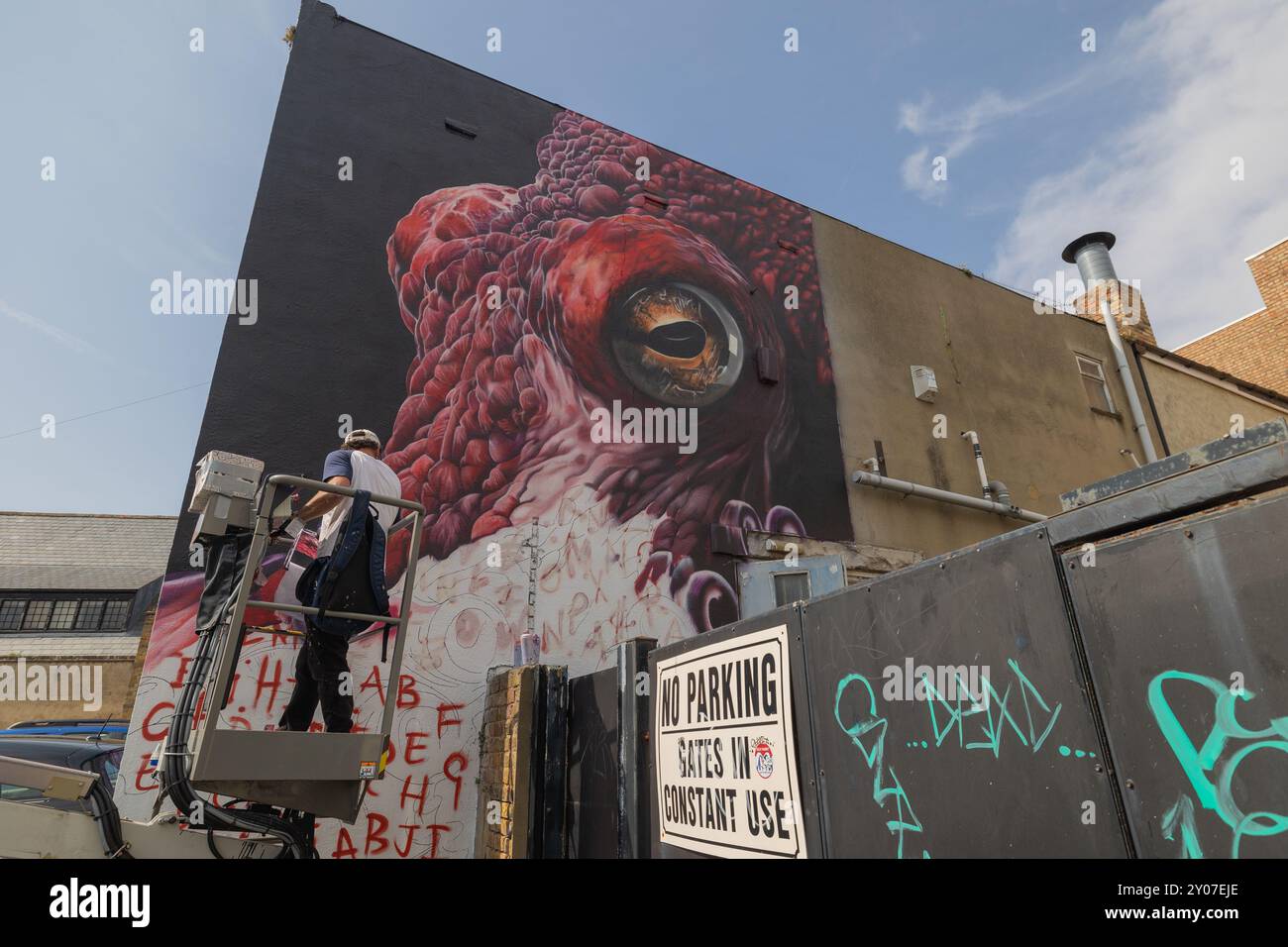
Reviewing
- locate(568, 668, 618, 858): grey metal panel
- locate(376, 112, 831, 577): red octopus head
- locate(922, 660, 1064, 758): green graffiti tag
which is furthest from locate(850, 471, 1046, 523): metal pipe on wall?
locate(922, 660, 1064, 758): green graffiti tag

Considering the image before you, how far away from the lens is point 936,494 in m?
9.84

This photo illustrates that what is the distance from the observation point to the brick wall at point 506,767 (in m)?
4.95

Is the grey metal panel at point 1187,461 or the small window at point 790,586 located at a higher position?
the small window at point 790,586

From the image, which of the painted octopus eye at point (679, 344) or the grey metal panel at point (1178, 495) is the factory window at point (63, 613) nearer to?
the painted octopus eye at point (679, 344)

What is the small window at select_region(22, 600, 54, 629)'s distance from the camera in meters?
24.0

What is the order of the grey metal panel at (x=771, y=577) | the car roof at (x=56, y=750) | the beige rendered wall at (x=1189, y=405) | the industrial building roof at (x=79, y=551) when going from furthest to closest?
the industrial building roof at (x=79, y=551) → the beige rendered wall at (x=1189, y=405) → the grey metal panel at (x=771, y=577) → the car roof at (x=56, y=750)

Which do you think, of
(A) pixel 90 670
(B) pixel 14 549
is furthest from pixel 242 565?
(B) pixel 14 549

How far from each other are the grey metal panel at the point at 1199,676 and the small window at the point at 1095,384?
42.9 feet

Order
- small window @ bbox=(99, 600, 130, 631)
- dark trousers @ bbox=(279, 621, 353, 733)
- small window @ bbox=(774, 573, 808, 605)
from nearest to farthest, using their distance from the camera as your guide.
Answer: dark trousers @ bbox=(279, 621, 353, 733), small window @ bbox=(774, 573, 808, 605), small window @ bbox=(99, 600, 130, 631)

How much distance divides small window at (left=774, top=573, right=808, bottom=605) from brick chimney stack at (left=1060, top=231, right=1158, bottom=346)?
10339 millimetres

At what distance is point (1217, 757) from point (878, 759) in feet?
3.60

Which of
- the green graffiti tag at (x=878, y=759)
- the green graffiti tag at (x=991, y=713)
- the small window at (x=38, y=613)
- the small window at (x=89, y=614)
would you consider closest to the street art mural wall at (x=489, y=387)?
the green graffiti tag at (x=878, y=759)

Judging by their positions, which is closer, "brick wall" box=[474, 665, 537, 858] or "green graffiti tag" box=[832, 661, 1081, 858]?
"green graffiti tag" box=[832, 661, 1081, 858]

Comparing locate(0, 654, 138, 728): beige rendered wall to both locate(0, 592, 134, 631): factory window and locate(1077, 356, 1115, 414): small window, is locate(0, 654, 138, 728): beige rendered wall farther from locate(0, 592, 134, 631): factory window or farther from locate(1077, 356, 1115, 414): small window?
locate(1077, 356, 1115, 414): small window
